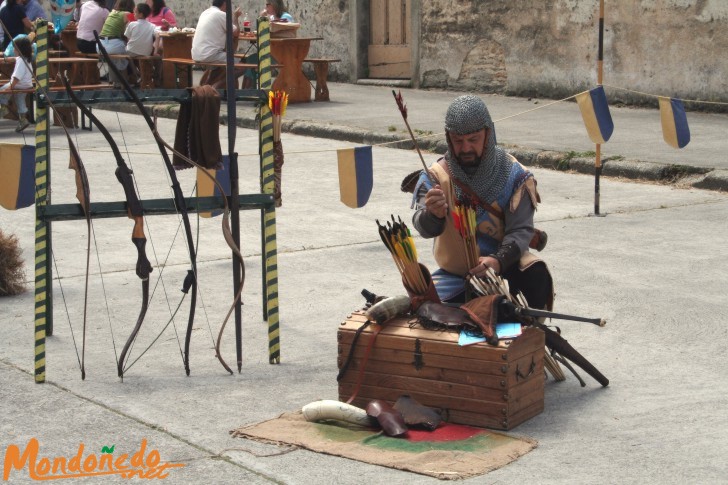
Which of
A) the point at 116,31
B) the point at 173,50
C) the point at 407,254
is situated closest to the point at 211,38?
the point at 116,31

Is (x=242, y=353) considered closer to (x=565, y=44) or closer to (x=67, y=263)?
(x=67, y=263)

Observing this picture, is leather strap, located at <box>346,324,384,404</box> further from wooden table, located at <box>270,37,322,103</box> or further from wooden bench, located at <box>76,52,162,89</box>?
wooden bench, located at <box>76,52,162,89</box>

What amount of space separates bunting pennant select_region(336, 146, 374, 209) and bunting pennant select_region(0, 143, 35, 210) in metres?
1.90

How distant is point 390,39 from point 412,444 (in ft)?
50.5

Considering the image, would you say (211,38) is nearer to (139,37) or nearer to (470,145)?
(139,37)

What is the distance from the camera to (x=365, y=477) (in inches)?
161

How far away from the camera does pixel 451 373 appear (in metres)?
4.61

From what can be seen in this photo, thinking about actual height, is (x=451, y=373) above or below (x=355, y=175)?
below

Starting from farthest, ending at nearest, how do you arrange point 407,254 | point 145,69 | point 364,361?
point 145,69, point 407,254, point 364,361

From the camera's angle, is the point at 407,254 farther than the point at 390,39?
No

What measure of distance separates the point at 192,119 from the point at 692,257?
376 centimetres

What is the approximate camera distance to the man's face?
500cm

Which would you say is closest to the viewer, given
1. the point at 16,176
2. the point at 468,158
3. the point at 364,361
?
the point at 364,361

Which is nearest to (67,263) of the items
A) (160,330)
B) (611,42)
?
(160,330)
